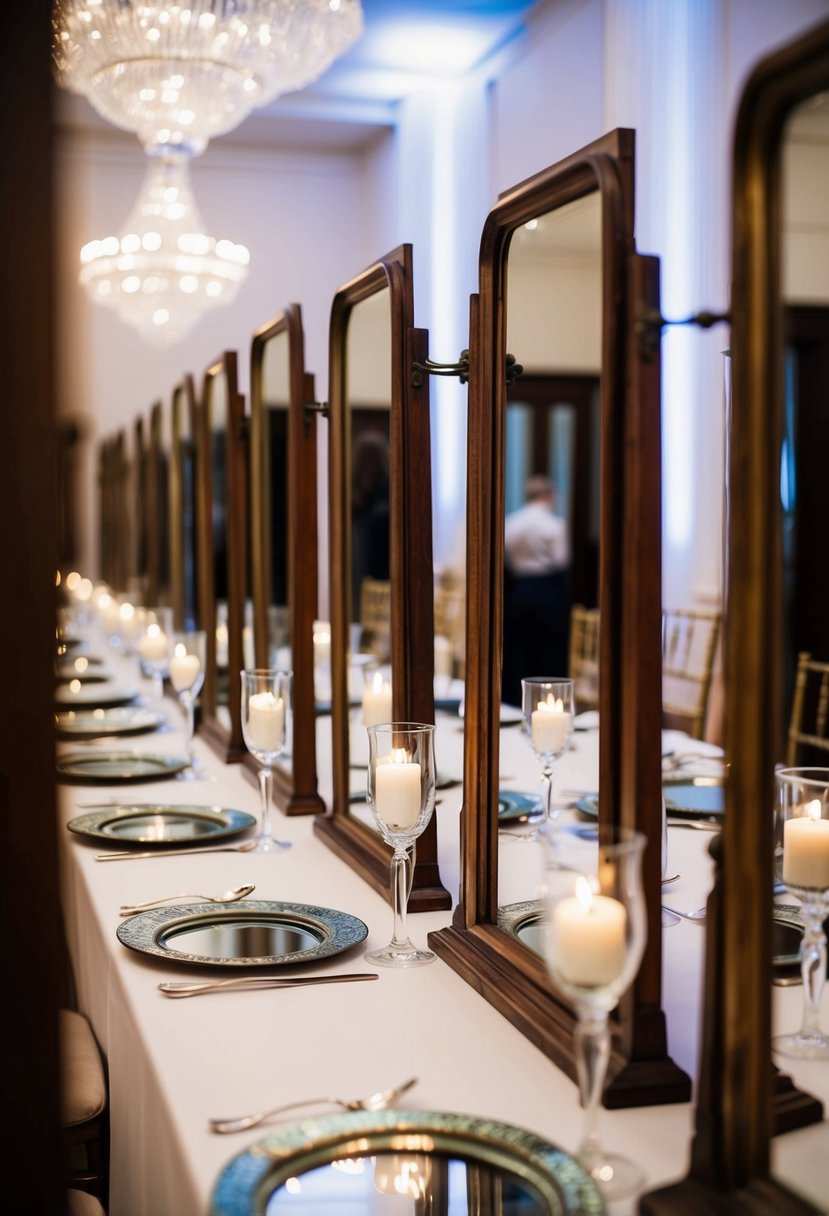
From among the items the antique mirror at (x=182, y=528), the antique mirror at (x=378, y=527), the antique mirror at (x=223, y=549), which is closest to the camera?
the antique mirror at (x=378, y=527)

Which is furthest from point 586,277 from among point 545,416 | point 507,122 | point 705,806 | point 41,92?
point 545,416

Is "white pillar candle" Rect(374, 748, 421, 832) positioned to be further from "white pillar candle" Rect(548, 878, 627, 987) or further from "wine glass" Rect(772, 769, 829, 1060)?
"white pillar candle" Rect(548, 878, 627, 987)

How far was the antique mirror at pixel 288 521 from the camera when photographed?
2.43m

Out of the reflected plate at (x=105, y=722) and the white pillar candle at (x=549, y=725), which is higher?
the white pillar candle at (x=549, y=725)

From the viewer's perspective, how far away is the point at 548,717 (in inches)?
74.1

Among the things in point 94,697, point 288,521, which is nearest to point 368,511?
point 288,521

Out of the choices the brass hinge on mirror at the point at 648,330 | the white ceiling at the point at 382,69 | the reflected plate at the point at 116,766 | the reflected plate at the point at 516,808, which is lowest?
the reflected plate at the point at 116,766

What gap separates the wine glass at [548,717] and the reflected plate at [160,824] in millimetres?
534

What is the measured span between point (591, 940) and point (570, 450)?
28.7 ft

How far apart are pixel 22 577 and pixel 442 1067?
0.62 m

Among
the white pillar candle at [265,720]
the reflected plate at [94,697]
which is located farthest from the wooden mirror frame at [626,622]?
the reflected plate at [94,697]

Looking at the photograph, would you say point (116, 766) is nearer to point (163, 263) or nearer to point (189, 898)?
point (189, 898)

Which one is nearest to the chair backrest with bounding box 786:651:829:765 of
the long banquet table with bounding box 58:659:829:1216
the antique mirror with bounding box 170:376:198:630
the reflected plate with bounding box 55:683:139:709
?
the long banquet table with bounding box 58:659:829:1216

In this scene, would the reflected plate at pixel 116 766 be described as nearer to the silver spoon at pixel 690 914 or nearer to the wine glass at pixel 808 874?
the silver spoon at pixel 690 914
